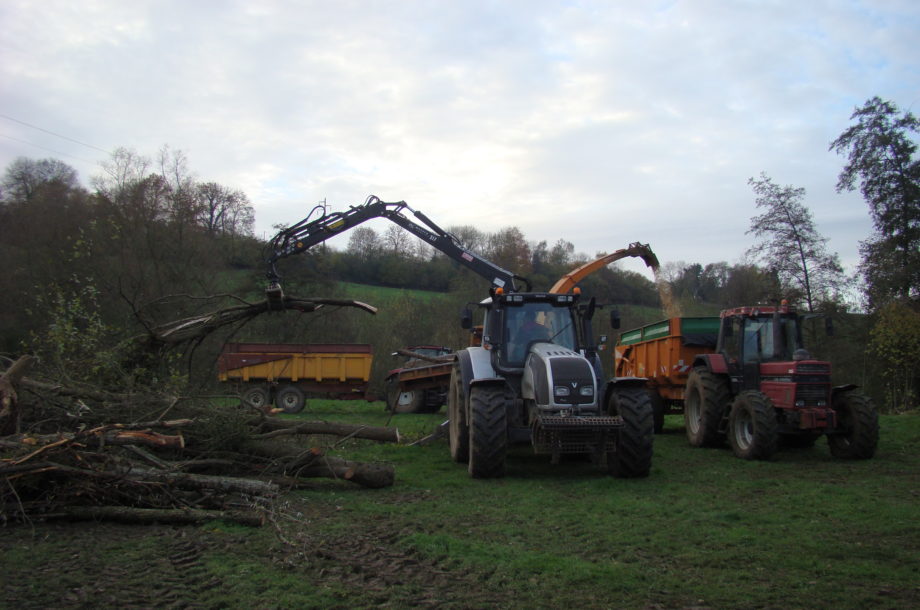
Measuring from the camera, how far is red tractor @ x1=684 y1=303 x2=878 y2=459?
9992 mm

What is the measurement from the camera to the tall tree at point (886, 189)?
21.3m

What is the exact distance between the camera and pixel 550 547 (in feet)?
18.9

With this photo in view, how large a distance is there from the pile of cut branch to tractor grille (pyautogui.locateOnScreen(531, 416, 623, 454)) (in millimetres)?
1800

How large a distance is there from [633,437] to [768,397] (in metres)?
3.11

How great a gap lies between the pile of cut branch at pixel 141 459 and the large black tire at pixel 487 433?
1060mm

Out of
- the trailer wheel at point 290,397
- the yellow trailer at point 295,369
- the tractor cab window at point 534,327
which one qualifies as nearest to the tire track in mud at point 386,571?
the tractor cab window at point 534,327

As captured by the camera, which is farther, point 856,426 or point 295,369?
point 295,369

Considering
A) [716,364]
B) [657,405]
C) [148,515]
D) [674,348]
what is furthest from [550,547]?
[657,405]

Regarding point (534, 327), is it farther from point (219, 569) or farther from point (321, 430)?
point (219, 569)

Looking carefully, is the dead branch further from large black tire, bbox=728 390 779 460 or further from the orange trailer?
the orange trailer

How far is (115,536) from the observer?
19.2ft

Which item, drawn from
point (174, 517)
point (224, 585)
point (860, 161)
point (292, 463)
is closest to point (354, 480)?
point (292, 463)

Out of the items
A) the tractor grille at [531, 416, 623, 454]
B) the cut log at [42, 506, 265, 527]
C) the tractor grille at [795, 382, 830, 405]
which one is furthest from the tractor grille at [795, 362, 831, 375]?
the cut log at [42, 506, 265, 527]

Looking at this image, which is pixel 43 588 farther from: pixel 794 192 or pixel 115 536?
pixel 794 192
